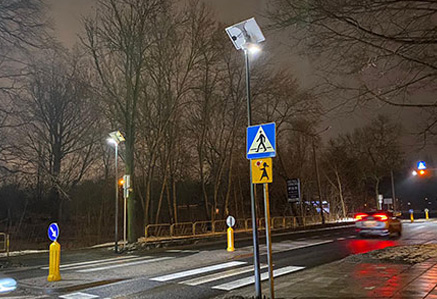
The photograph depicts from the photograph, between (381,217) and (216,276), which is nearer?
(216,276)

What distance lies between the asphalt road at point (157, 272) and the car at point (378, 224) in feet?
13.2

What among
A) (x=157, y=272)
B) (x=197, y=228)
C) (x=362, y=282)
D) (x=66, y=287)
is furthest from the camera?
(x=197, y=228)

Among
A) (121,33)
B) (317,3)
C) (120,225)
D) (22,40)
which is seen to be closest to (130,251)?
(22,40)

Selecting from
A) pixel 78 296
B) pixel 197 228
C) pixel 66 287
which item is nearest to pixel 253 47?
pixel 78 296

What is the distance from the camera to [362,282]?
8.15 metres

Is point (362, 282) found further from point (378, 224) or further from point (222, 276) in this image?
point (378, 224)

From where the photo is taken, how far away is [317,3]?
24.3 feet

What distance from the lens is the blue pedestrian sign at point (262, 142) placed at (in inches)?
266

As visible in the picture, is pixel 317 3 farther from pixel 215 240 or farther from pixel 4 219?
pixel 4 219

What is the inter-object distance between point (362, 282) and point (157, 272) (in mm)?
5779

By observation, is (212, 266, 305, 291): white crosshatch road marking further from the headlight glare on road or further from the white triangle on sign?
the headlight glare on road

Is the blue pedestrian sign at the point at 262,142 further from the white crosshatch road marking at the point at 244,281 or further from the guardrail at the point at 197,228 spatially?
the guardrail at the point at 197,228

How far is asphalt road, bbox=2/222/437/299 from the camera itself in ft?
28.8

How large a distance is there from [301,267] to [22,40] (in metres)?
11.1
